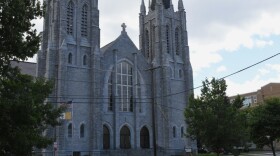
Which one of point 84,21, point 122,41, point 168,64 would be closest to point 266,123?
point 168,64

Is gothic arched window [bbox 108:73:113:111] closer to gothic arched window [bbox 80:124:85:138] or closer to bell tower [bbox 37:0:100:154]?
bell tower [bbox 37:0:100:154]

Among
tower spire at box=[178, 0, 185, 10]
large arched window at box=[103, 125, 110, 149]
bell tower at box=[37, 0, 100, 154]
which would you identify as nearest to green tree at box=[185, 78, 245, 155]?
bell tower at box=[37, 0, 100, 154]

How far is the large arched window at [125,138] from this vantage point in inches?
1802

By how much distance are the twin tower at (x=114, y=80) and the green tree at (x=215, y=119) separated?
1010 cm

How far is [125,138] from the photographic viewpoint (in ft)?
151

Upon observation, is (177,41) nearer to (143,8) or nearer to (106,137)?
(143,8)

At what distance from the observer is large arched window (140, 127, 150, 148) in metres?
48.0

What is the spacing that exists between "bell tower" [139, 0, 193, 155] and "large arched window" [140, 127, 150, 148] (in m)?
1.25

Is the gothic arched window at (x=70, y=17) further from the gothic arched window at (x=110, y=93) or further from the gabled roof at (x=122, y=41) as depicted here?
the gothic arched window at (x=110, y=93)

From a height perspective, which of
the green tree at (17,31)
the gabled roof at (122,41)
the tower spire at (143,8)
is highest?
the tower spire at (143,8)

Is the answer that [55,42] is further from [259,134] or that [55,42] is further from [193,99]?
[259,134]

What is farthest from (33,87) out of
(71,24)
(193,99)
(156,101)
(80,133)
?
(156,101)

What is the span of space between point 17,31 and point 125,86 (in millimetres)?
36564

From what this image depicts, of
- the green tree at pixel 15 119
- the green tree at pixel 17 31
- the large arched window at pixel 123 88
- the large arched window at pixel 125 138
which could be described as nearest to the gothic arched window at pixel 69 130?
the large arched window at pixel 123 88
